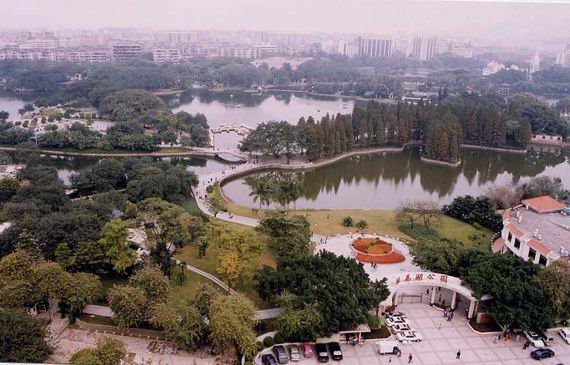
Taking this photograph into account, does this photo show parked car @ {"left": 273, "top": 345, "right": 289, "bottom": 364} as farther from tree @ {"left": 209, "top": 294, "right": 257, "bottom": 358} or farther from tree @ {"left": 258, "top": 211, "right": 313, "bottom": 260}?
tree @ {"left": 258, "top": 211, "right": 313, "bottom": 260}

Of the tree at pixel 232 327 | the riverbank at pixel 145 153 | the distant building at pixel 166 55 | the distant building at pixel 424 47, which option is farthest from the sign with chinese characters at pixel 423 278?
the distant building at pixel 424 47

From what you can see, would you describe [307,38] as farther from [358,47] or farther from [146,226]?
[146,226]

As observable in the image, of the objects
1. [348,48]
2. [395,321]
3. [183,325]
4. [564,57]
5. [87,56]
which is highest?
[348,48]

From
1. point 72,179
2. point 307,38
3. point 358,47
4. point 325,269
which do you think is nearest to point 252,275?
point 325,269

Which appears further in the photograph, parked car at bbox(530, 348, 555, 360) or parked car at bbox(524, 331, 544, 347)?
parked car at bbox(524, 331, 544, 347)

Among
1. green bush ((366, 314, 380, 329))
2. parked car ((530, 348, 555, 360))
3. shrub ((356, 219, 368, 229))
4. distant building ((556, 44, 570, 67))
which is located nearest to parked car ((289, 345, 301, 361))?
green bush ((366, 314, 380, 329))

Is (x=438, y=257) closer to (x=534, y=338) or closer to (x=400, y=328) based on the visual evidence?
(x=400, y=328)

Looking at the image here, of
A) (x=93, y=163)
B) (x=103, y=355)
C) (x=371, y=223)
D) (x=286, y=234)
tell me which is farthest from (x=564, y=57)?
(x=103, y=355)

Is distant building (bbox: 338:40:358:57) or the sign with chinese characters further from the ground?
distant building (bbox: 338:40:358:57)
